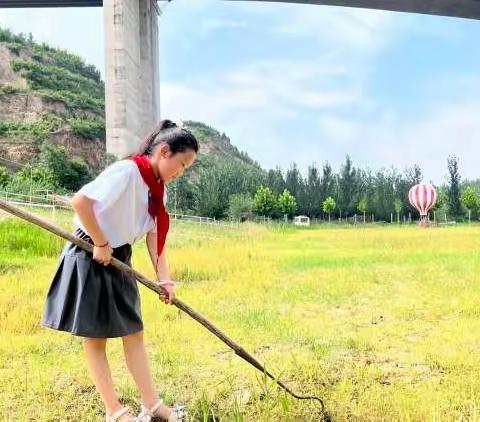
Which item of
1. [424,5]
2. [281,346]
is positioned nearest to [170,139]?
[281,346]

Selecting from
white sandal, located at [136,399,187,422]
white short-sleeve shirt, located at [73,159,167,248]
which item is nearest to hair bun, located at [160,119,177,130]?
white short-sleeve shirt, located at [73,159,167,248]

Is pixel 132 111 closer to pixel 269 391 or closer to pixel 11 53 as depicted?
pixel 269 391

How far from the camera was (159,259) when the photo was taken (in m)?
1.54

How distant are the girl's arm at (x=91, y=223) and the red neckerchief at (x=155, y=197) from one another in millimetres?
153

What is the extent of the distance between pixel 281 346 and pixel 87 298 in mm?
1237

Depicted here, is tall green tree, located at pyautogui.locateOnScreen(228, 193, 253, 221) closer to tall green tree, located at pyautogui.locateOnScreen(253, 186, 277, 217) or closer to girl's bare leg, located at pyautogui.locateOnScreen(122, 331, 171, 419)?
tall green tree, located at pyautogui.locateOnScreen(253, 186, 277, 217)

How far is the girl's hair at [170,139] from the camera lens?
1.41 meters

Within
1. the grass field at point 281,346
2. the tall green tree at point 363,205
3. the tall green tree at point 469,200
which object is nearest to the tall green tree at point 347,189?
the tall green tree at point 363,205

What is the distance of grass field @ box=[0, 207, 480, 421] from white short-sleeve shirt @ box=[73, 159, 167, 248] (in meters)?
0.53

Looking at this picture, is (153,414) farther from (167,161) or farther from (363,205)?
(363,205)

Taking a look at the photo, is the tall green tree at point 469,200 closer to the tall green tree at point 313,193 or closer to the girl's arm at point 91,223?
the tall green tree at point 313,193

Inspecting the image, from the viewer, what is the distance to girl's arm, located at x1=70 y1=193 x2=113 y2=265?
4.33 ft

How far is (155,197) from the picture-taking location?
145 centimetres

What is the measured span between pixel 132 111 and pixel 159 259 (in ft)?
42.1
